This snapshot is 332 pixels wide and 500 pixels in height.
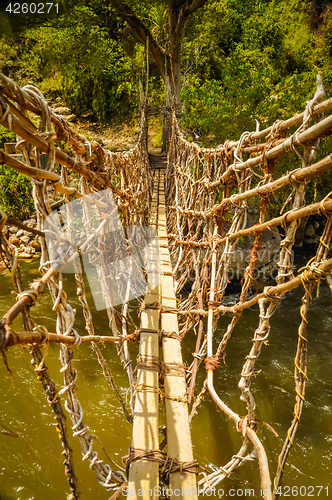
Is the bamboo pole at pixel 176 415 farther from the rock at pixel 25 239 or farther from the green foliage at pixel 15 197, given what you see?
the green foliage at pixel 15 197

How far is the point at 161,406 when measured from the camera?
175cm

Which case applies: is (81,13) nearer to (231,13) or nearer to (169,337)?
Result: (231,13)

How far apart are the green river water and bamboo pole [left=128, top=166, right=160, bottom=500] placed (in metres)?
0.39

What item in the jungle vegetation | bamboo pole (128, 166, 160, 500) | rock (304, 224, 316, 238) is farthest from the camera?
→ the jungle vegetation

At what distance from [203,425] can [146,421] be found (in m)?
1.04

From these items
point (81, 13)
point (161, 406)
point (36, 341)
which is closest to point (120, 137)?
point (81, 13)

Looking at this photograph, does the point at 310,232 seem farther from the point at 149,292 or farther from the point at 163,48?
the point at 163,48

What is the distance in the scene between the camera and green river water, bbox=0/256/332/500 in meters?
1.42

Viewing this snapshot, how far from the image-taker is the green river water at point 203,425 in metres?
1.42

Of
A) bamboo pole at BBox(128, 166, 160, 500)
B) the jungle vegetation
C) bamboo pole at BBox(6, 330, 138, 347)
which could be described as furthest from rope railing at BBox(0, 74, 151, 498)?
the jungle vegetation

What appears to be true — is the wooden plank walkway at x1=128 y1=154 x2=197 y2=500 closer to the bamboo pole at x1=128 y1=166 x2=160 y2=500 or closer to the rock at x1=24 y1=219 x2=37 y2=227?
the bamboo pole at x1=128 y1=166 x2=160 y2=500

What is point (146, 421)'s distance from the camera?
0.93 m

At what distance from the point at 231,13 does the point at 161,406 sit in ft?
30.4

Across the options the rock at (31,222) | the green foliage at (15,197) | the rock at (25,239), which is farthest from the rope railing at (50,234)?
the green foliage at (15,197)
